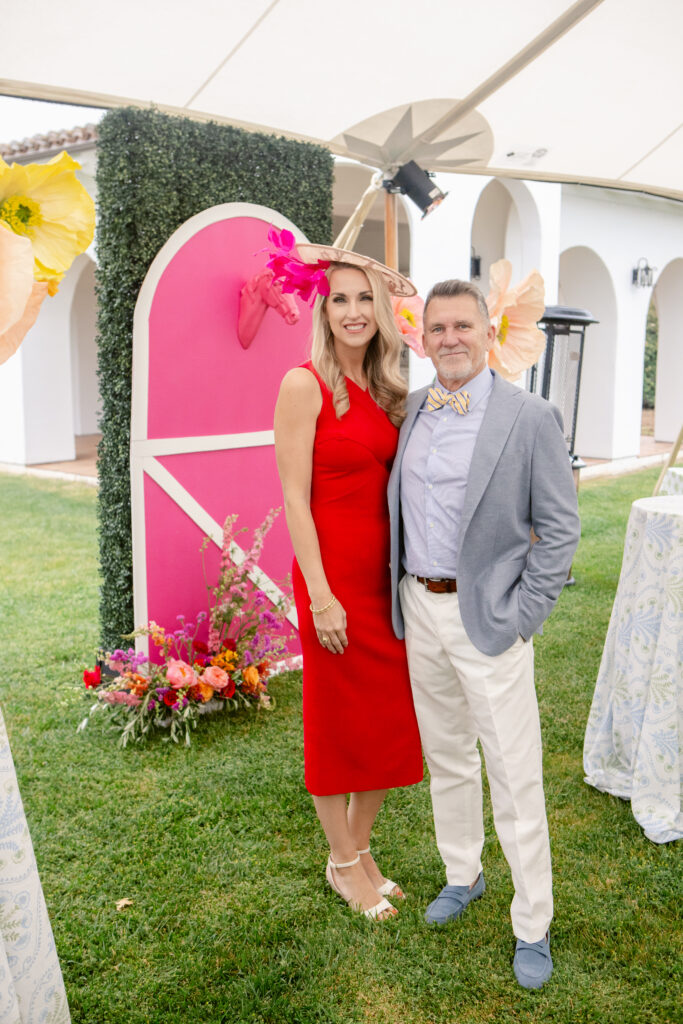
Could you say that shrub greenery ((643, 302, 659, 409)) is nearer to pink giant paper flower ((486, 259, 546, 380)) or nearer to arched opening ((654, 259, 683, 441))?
arched opening ((654, 259, 683, 441))

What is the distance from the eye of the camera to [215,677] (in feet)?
13.7

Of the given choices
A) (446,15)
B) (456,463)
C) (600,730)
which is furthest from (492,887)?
(446,15)

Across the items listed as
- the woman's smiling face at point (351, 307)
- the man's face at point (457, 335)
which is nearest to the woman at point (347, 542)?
the woman's smiling face at point (351, 307)

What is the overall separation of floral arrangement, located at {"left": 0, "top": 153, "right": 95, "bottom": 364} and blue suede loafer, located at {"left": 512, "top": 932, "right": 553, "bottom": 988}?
7.12ft

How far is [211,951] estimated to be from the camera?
2.57 metres

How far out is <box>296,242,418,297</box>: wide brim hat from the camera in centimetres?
252

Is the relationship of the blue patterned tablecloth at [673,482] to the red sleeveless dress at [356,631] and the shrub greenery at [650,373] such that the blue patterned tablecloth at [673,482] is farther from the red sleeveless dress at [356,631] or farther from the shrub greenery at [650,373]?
the shrub greenery at [650,373]

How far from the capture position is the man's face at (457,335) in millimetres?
2340

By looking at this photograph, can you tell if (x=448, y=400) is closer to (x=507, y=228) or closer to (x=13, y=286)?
(x=13, y=286)

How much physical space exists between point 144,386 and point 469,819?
255 centimetres

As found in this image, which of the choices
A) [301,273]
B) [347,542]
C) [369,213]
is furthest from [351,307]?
[369,213]

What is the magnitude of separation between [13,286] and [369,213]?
12.1 meters

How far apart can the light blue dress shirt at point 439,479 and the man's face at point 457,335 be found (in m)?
0.05

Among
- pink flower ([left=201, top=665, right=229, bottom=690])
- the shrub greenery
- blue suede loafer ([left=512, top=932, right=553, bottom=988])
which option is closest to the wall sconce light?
the shrub greenery
